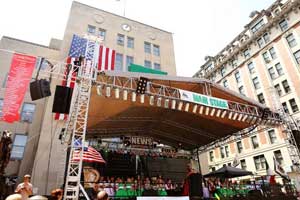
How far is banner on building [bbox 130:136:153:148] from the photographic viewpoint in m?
15.1

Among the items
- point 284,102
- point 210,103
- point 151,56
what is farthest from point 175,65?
point 284,102

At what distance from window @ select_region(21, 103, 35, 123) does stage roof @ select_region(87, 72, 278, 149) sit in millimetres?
4473

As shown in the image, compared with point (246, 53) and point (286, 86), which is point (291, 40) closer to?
point (286, 86)

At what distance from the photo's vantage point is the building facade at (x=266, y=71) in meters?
25.5

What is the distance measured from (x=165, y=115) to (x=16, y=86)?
26.3 ft

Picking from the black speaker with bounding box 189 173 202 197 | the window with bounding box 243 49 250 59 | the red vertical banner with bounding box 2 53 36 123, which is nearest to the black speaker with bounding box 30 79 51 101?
the red vertical banner with bounding box 2 53 36 123

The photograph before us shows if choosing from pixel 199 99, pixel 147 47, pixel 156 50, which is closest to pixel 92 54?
pixel 199 99

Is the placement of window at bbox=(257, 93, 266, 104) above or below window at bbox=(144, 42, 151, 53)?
below

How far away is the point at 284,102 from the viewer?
85.6ft

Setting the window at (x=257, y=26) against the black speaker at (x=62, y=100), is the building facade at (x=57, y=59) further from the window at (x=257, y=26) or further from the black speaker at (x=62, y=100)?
the window at (x=257, y=26)

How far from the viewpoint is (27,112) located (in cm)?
1430

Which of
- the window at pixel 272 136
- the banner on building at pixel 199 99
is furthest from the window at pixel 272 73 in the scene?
the banner on building at pixel 199 99

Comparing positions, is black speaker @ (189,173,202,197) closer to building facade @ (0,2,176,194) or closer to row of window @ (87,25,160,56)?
building facade @ (0,2,176,194)

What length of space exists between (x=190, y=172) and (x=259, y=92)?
27.1m
